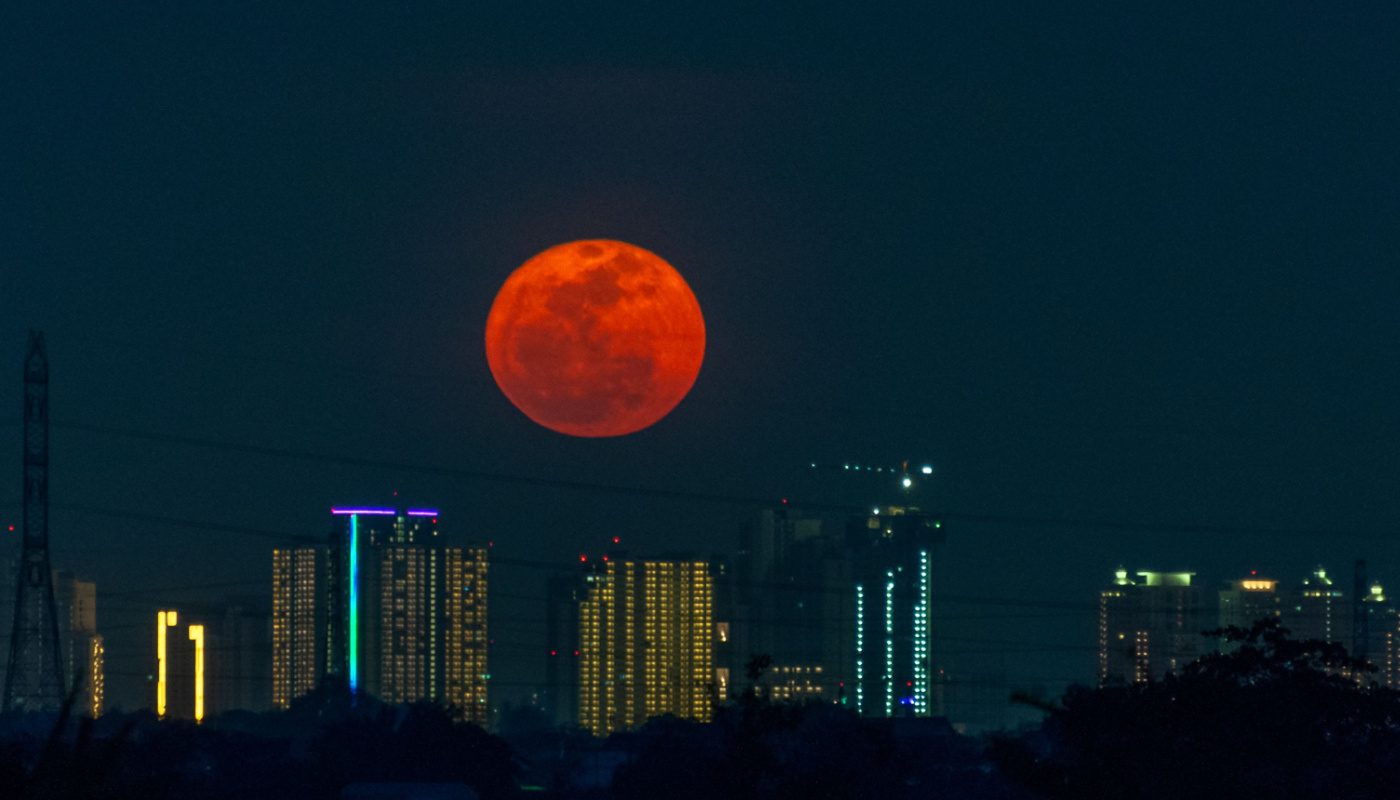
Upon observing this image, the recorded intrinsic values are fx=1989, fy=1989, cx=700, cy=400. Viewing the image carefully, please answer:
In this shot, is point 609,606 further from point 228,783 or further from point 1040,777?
A: point 1040,777

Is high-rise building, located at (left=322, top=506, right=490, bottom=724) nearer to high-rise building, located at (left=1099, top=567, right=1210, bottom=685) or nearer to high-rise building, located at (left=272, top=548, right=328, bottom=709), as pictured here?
high-rise building, located at (left=272, top=548, right=328, bottom=709)

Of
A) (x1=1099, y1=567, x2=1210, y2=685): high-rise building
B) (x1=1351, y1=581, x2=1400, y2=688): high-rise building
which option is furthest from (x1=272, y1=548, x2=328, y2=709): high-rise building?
(x1=1351, y1=581, x2=1400, y2=688): high-rise building

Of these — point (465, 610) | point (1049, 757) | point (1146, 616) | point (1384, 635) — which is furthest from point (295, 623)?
point (1049, 757)

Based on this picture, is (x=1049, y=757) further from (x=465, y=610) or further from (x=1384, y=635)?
(x=465, y=610)

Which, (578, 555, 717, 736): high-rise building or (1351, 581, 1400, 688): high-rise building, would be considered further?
(578, 555, 717, 736): high-rise building

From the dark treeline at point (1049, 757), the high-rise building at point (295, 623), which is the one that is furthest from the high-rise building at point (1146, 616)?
the dark treeline at point (1049, 757)

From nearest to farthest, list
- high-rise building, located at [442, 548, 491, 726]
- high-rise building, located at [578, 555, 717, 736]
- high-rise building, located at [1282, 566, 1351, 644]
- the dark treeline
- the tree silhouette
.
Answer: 1. the dark treeline
2. the tree silhouette
3. high-rise building, located at [1282, 566, 1351, 644]
4. high-rise building, located at [442, 548, 491, 726]
5. high-rise building, located at [578, 555, 717, 736]

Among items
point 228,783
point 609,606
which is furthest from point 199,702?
point 609,606
